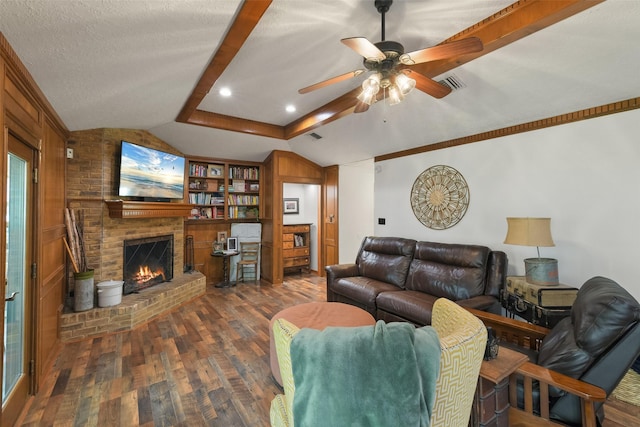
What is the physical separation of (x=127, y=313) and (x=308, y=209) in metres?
4.06

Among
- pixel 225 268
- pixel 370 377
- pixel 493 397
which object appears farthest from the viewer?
pixel 225 268

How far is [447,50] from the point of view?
5.52 ft

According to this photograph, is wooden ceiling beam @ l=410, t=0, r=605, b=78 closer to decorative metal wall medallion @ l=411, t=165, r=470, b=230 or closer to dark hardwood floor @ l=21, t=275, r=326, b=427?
decorative metal wall medallion @ l=411, t=165, r=470, b=230

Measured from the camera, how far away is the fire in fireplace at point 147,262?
3895 millimetres

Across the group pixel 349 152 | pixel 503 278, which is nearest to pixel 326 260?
pixel 349 152

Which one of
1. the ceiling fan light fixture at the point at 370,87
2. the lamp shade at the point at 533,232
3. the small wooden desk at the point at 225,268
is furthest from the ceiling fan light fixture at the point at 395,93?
the small wooden desk at the point at 225,268

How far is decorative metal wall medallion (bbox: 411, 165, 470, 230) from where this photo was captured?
12.0 feet

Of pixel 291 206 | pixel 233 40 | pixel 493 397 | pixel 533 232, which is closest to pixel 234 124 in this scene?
pixel 233 40

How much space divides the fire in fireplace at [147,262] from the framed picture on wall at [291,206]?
254cm

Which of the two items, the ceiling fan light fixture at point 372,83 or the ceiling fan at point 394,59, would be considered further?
the ceiling fan light fixture at point 372,83

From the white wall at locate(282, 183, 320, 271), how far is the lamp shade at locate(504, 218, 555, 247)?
420cm

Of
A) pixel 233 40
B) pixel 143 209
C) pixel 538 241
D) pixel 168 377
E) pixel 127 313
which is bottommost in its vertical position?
pixel 168 377

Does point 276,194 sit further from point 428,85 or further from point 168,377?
point 428,85

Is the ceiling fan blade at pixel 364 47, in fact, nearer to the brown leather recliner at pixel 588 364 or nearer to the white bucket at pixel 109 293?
the brown leather recliner at pixel 588 364
